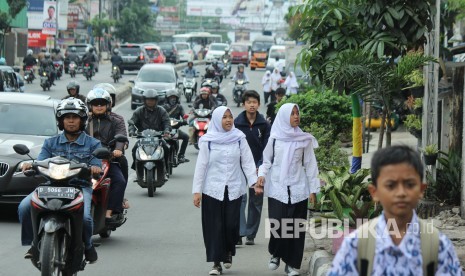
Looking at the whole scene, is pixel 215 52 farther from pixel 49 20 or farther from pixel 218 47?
pixel 49 20

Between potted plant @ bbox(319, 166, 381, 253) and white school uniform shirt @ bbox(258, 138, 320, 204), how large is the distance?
16.5 inches

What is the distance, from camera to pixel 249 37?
149m

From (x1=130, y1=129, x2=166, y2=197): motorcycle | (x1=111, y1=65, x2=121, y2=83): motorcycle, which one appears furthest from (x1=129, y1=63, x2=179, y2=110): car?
(x1=130, y1=129, x2=166, y2=197): motorcycle

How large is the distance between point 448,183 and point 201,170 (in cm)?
426

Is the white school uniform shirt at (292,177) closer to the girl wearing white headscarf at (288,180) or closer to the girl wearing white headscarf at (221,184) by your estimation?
the girl wearing white headscarf at (288,180)

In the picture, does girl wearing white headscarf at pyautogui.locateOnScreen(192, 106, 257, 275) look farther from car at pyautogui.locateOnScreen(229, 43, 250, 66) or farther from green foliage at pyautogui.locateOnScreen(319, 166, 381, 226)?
car at pyautogui.locateOnScreen(229, 43, 250, 66)

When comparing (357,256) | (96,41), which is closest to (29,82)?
(357,256)

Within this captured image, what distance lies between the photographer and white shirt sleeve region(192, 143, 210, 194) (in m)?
10.2

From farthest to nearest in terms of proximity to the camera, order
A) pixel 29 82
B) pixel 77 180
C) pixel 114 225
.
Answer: pixel 29 82, pixel 114 225, pixel 77 180

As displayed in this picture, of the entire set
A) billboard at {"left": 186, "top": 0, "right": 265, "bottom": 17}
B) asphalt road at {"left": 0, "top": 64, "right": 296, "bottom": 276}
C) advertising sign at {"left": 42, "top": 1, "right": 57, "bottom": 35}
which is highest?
billboard at {"left": 186, "top": 0, "right": 265, "bottom": 17}

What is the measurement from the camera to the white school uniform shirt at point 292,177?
396 inches

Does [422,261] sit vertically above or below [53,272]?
above

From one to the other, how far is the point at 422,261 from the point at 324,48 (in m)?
7.84

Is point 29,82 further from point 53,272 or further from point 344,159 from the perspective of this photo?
point 53,272
